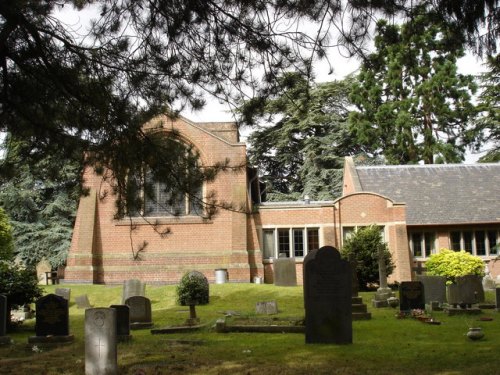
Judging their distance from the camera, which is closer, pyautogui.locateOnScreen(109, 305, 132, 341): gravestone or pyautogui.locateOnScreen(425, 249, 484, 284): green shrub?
pyautogui.locateOnScreen(109, 305, 132, 341): gravestone

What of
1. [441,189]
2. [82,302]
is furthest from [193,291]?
[441,189]

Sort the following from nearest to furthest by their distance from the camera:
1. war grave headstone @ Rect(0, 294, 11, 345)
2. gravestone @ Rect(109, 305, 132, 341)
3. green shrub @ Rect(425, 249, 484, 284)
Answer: gravestone @ Rect(109, 305, 132, 341)
war grave headstone @ Rect(0, 294, 11, 345)
green shrub @ Rect(425, 249, 484, 284)

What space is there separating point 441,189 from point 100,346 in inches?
1041

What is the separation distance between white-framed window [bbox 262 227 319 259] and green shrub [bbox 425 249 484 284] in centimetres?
701

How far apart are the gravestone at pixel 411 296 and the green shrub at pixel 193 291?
7.77 meters

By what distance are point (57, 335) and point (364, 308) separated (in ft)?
23.7

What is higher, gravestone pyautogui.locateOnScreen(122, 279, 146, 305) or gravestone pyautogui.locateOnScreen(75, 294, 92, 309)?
gravestone pyautogui.locateOnScreen(122, 279, 146, 305)

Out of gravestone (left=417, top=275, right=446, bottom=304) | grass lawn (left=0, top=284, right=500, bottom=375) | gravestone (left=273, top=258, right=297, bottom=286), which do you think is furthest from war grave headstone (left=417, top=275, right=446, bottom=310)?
gravestone (left=273, top=258, right=297, bottom=286)

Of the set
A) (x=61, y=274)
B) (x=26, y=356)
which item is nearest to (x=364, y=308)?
(x=26, y=356)

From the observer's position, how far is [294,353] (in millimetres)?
9461

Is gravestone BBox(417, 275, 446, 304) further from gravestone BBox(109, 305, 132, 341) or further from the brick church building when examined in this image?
the brick church building

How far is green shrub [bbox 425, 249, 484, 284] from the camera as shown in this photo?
73.3 ft

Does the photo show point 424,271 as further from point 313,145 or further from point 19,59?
point 19,59

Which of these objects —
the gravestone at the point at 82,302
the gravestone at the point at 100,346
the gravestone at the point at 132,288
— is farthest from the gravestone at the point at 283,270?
the gravestone at the point at 100,346
